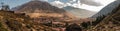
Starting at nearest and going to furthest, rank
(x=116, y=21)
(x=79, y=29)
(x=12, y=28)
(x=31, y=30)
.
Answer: (x=79, y=29), (x=12, y=28), (x=31, y=30), (x=116, y=21)

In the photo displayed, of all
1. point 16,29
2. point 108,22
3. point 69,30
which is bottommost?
point 108,22

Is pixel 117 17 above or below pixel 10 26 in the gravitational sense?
below

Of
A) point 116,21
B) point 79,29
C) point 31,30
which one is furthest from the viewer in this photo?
point 116,21

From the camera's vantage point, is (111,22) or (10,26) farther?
(111,22)

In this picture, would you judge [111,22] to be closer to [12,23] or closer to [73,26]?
[12,23]

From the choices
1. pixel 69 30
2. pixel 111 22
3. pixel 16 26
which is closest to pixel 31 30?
pixel 16 26

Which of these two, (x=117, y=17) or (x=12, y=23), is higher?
(x=12, y=23)

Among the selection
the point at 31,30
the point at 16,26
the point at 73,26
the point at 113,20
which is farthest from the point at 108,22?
the point at 73,26

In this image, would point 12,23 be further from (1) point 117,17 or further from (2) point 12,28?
(1) point 117,17

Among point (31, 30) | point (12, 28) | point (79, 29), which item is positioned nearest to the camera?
point (79, 29)
